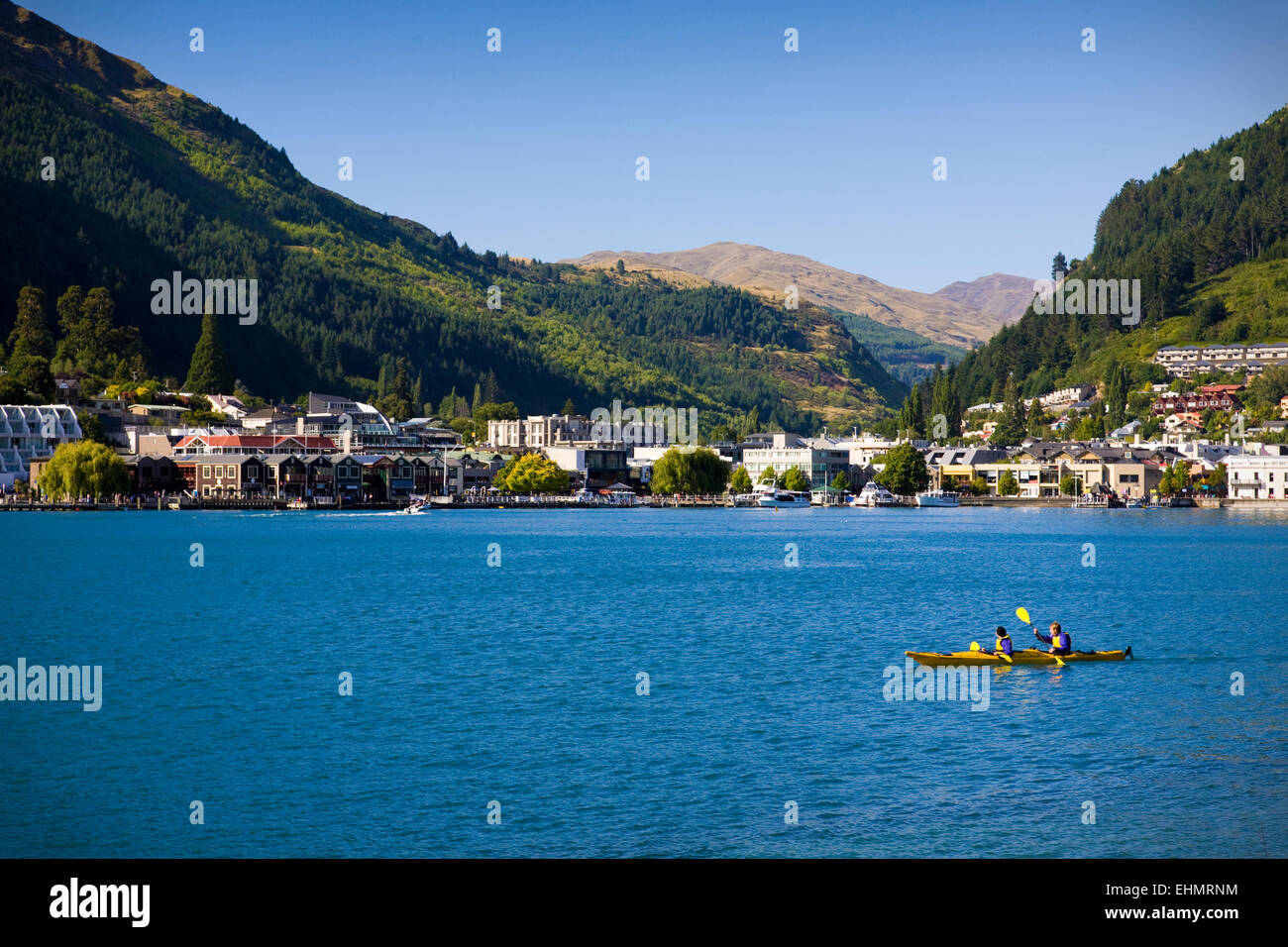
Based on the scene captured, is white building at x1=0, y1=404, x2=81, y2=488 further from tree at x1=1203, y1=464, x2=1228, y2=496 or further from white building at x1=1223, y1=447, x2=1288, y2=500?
white building at x1=1223, y1=447, x2=1288, y2=500

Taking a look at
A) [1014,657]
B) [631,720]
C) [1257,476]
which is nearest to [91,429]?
[1014,657]

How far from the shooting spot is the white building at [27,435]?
6713 inches

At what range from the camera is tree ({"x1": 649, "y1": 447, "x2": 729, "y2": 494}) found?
639 feet

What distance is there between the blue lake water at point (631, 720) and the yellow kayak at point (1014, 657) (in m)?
0.87

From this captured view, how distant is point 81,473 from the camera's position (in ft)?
519

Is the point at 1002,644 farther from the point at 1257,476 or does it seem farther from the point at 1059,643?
the point at 1257,476

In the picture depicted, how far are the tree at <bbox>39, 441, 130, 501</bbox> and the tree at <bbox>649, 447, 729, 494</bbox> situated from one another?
257 ft

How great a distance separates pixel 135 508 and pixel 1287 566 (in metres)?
141

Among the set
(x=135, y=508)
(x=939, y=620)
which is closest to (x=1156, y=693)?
(x=939, y=620)
